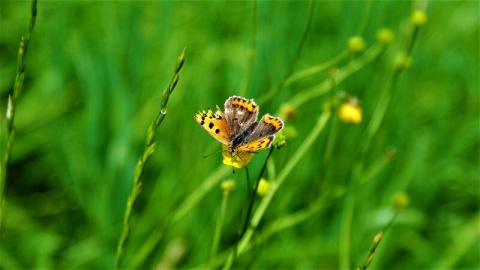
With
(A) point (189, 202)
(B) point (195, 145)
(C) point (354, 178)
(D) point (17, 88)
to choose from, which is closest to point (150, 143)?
(D) point (17, 88)

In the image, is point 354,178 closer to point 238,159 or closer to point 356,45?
point 356,45

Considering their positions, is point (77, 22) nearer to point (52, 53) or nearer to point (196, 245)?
point (52, 53)

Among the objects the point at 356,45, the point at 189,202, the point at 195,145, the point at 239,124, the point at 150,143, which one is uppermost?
the point at 195,145

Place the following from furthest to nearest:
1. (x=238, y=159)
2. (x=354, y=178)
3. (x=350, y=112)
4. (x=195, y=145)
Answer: (x=195, y=145) < (x=354, y=178) < (x=350, y=112) < (x=238, y=159)

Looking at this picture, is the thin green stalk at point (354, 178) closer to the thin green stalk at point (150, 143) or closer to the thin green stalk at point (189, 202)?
the thin green stalk at point (189, 202)

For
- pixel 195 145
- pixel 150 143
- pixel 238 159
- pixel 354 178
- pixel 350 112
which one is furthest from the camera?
pixel 195 145

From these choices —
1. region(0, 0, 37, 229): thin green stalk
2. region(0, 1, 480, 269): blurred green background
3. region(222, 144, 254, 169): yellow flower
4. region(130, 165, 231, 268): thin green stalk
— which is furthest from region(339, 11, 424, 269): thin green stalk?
region(0, 0, 37, 229): thin green stalk

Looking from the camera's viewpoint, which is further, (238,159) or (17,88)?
(238,159)
